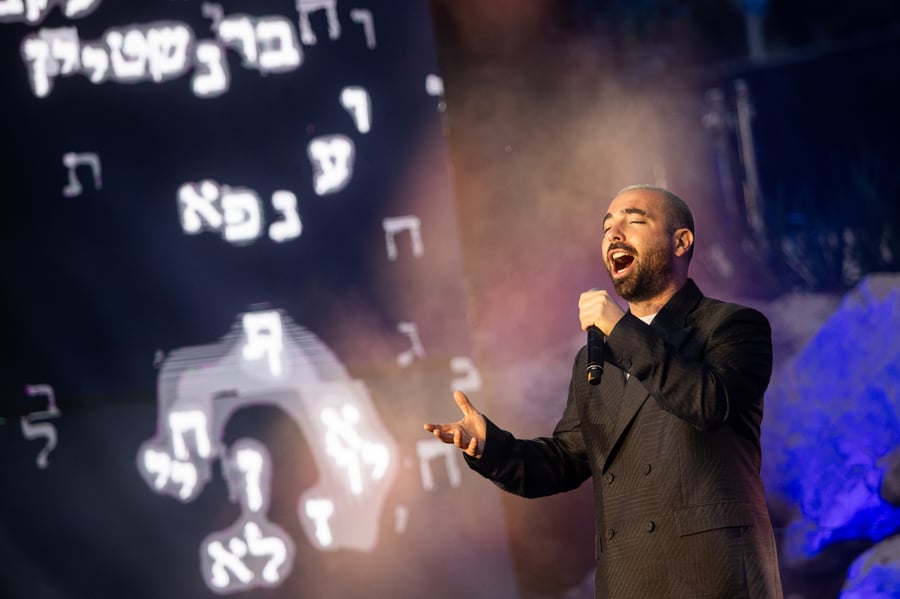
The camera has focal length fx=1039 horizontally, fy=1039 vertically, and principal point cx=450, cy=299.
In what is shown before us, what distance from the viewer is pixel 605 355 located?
1807mm

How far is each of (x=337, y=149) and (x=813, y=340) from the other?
69.4 inches

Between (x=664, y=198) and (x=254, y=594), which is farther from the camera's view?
(x=254, y=594)

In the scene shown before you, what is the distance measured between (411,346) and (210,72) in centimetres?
119

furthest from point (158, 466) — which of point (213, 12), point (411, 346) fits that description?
point (213, 12)

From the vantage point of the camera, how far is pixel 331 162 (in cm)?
359

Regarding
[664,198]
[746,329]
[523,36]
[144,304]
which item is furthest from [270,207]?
[746,329]

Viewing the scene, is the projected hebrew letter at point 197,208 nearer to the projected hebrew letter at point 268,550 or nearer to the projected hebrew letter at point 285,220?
the projected hebrew letter at point 285,220

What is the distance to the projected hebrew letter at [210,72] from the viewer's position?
11.8 feet

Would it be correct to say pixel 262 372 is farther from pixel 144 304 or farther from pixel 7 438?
pixel 7 438

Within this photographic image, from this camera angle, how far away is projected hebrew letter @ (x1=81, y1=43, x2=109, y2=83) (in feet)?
11.7

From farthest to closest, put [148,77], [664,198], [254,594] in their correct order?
[148,77] → [254,594] → [664,198]

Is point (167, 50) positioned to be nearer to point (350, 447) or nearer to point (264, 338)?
point (264, 338)

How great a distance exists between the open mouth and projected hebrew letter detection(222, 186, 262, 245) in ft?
6.08

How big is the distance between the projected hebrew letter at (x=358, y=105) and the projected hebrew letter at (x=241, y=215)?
437 mm
